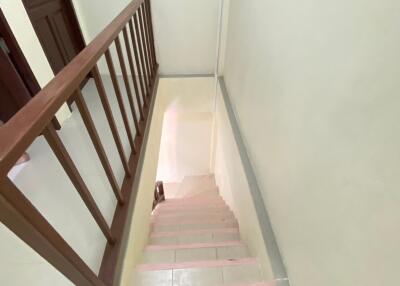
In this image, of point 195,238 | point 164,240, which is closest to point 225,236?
point 195,238

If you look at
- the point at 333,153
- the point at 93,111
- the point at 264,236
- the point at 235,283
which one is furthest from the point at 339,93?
the point at 93,111

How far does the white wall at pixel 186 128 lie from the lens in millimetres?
3578

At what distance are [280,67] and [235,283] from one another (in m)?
1.27

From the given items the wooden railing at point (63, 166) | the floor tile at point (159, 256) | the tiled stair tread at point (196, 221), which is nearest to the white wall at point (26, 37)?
the wooden railing at point (63, 166)

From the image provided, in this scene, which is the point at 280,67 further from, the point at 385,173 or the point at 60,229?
the point at 60,229

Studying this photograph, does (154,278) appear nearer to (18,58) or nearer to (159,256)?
(159,256)

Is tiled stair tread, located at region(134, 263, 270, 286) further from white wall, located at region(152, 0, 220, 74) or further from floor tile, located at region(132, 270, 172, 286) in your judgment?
white wall, located at region(152, 0, 220, 74)

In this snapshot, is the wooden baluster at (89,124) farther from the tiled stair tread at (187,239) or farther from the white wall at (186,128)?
the white wall at (186,128)

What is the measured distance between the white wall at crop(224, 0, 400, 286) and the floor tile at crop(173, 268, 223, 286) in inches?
16.9

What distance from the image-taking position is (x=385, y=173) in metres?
0.59

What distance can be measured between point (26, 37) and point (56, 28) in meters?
0.62

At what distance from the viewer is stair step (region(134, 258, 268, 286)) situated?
4.62ft

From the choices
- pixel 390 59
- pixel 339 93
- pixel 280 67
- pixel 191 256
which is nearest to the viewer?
pixel 390 59

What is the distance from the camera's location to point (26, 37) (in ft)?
5.49
